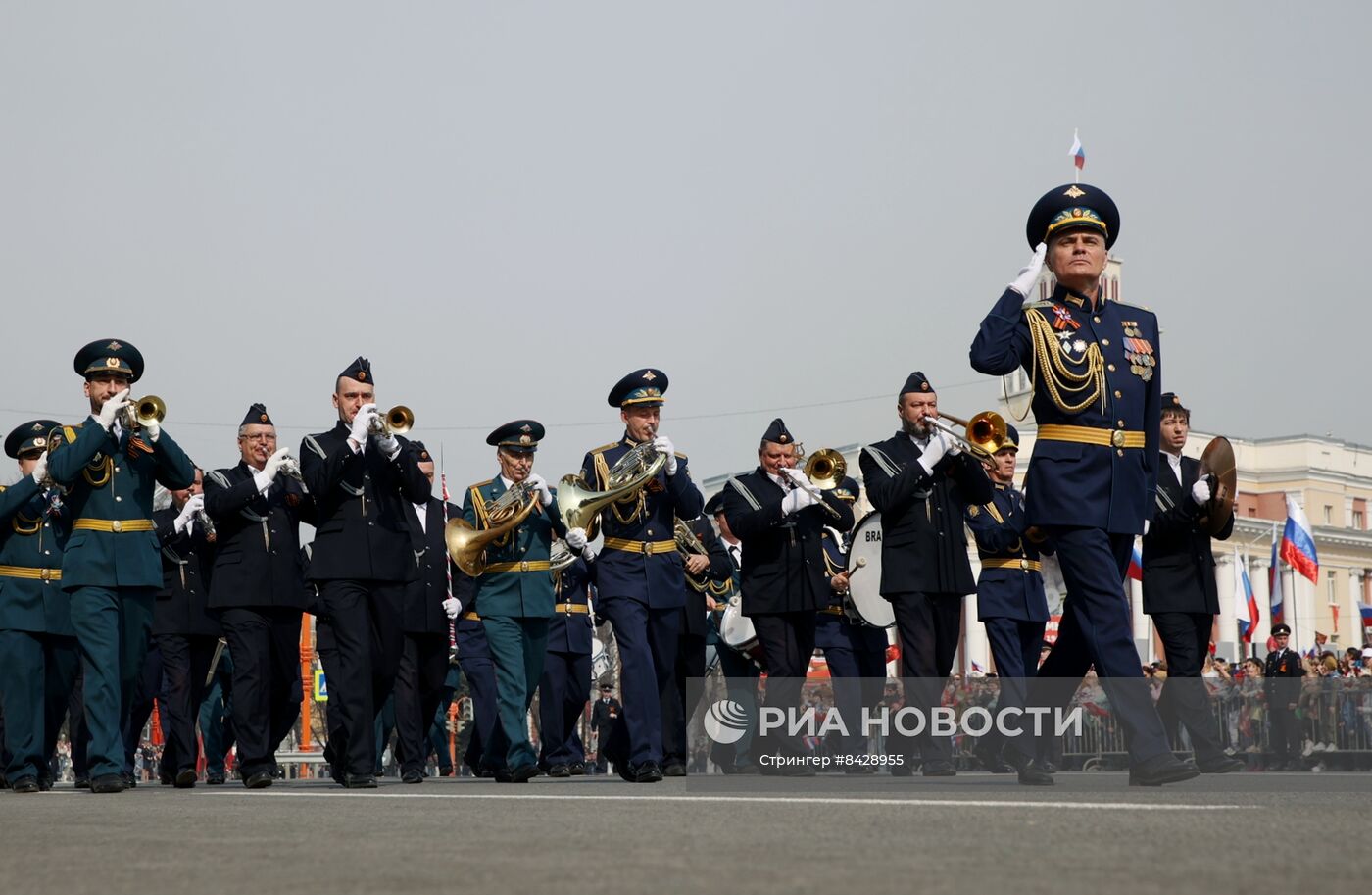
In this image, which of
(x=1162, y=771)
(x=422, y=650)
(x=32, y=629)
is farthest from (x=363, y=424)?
(x=1162, y=771)

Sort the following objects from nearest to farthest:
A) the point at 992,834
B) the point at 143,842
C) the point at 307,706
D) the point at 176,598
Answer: the point at 992,834 → the point at 143,842 → the point at 176,598 → the point at 307,706

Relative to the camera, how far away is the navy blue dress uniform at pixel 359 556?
1080 cm

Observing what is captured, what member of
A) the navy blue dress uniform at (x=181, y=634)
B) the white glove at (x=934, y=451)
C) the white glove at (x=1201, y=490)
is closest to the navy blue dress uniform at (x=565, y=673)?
the navy blue dress uniform at (x=181, y=634)

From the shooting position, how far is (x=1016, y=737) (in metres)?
11.1

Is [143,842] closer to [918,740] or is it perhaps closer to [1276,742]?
[918,740]

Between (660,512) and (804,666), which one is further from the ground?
(660,512)

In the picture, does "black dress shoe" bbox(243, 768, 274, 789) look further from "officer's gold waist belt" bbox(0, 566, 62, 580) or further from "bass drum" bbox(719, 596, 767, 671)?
"bass drum" bbox(719, 596, 767, 671)

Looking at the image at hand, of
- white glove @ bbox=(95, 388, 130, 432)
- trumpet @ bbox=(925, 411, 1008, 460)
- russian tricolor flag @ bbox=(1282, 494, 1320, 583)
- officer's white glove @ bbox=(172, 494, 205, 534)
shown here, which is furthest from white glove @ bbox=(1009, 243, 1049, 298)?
russian tricolor flag @ bbox=(1282, 494, 1320, 583)

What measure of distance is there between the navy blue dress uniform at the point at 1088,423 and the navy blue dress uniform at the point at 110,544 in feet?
15.5

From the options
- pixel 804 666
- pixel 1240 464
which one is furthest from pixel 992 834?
pixel 1240 464

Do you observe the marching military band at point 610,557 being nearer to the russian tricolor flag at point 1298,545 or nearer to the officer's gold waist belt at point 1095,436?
the officer's gold waist belt at point 1095,436

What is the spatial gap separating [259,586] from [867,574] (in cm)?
405

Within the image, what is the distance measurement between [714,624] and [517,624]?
4.54 metres

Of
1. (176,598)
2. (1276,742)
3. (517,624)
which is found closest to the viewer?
(517,624)
